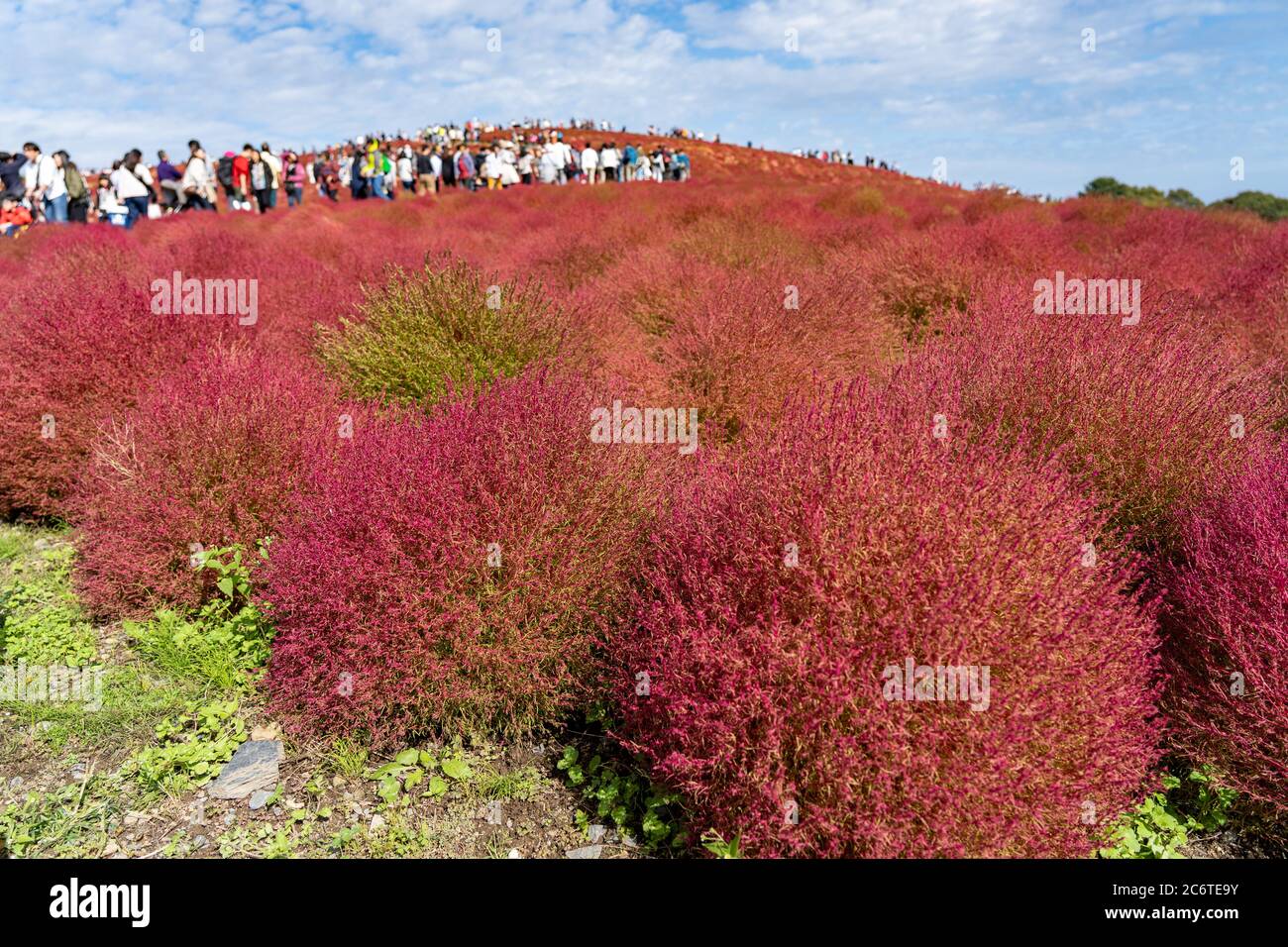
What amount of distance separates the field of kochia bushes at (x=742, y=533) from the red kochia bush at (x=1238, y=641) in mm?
14

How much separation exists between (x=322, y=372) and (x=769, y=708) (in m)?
3.66

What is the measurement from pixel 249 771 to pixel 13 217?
514 inches

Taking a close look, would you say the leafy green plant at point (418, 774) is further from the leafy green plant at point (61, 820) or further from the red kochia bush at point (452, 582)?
the leafy green plant at point (61, 820)

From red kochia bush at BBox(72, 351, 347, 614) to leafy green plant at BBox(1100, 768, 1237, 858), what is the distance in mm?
3264

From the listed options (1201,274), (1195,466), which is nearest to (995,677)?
(1195,466)

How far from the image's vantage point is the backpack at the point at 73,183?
11.3 m

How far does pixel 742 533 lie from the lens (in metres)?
2.20

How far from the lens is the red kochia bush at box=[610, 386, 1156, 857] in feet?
6.04

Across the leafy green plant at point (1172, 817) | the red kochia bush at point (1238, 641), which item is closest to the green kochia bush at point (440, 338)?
the red kochia bush at point (1238, 641)

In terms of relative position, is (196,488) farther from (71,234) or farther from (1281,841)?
(71,234)

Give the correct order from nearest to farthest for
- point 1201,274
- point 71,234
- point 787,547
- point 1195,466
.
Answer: point 787,547 < point 1195,466 < point 1201,274 < point 71,234

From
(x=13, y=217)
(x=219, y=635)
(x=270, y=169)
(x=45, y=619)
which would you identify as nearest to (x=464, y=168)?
(x=270, y=169)

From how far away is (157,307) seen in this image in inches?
184

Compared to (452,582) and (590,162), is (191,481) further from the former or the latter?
(590,162)
